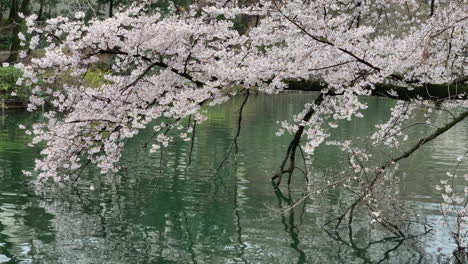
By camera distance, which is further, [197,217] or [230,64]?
[197,217]

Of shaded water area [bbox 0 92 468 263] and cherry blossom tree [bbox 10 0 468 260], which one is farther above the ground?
cherry blossom tree [bbox 10 0 468 260]

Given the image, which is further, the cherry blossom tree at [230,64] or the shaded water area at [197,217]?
the shaded water area at [197,217]

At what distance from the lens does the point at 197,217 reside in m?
9.85

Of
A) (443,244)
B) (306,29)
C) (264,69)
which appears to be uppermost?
(306,29)

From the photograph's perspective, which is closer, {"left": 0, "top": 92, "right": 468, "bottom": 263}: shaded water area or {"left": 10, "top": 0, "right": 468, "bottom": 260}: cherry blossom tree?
{"left": 10, "top": 0, "right": 468, "bottom": 260}: cherry blossom tree

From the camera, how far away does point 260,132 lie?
23516 mm

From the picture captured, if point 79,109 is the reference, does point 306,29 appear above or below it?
above

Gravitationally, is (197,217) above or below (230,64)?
below

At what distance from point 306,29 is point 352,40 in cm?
64

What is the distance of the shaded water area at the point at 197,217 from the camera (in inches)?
309

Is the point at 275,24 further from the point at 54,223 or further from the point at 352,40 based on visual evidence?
the point at 54,223

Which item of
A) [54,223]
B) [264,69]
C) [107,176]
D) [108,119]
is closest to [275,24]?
[264,69]

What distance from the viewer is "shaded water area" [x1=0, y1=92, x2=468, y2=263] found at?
25.7ft

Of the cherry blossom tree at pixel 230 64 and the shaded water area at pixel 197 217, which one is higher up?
the cherry blossom tree at pixel 230 64
